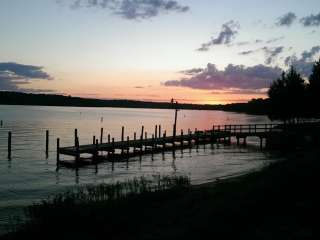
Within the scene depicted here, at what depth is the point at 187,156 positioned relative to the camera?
4722 centimetres

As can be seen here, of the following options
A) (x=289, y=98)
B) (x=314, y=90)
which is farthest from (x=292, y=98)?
(x=314, y=90)

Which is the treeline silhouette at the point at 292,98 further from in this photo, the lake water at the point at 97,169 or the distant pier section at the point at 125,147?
the lake water at the point at 97,169

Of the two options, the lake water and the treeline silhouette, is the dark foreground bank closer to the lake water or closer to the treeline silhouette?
the lake water

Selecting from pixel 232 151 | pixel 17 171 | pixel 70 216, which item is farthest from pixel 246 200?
pixel 232 151

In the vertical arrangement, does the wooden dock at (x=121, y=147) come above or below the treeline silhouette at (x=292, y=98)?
below

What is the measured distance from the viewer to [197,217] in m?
11.6

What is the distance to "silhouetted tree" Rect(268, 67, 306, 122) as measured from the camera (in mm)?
58938

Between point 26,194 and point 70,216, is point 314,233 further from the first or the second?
point 26,194

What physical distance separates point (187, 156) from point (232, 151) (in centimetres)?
742

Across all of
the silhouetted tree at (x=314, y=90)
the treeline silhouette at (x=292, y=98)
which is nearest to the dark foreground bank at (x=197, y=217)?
the silhouetted tree at (x=314, y=90)

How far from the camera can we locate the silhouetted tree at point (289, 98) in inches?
2320

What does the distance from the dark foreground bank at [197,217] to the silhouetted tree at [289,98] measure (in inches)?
1798

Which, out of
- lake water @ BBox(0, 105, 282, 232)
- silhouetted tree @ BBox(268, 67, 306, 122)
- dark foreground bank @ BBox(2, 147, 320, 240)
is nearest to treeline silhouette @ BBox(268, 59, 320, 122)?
silhouetted tree @ BBox(268, 67, 306, 122)

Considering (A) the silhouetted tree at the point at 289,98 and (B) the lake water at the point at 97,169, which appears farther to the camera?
(A) the silhouetted tree at the point at 289,98
